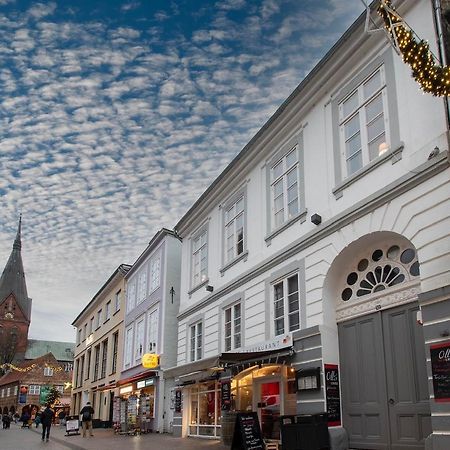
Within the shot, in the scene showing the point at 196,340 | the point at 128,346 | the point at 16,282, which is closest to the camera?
the point at 196,340

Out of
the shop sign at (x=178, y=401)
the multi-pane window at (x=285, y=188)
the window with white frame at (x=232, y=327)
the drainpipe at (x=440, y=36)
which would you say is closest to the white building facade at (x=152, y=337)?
the shop sign at (x=178, y=401)

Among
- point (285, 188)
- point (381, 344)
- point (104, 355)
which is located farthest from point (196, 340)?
point (104, 355)

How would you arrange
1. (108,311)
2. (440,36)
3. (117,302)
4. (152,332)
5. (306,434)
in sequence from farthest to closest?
(108,311), (117,302), (152,332), (306,434), (440,36)

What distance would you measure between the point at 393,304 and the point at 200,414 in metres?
10.5

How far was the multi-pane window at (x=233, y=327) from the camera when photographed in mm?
17188

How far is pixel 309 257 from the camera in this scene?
13.6m

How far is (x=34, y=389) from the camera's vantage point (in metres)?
78.1

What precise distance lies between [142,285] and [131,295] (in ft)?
8.97

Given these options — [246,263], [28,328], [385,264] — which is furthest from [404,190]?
[28,328]

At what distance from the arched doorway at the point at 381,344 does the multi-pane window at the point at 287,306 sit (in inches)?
57.7

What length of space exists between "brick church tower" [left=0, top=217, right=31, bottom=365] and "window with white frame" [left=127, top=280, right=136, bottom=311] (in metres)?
76.9

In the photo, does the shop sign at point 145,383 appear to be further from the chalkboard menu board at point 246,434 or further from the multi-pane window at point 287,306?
the chalkboard menu board at point 246,434

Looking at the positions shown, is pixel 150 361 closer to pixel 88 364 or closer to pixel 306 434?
pixel 306 434

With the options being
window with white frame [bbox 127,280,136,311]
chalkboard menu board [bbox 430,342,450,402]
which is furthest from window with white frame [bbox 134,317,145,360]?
chalkboard menu board [bbox 430,342,450,402]
